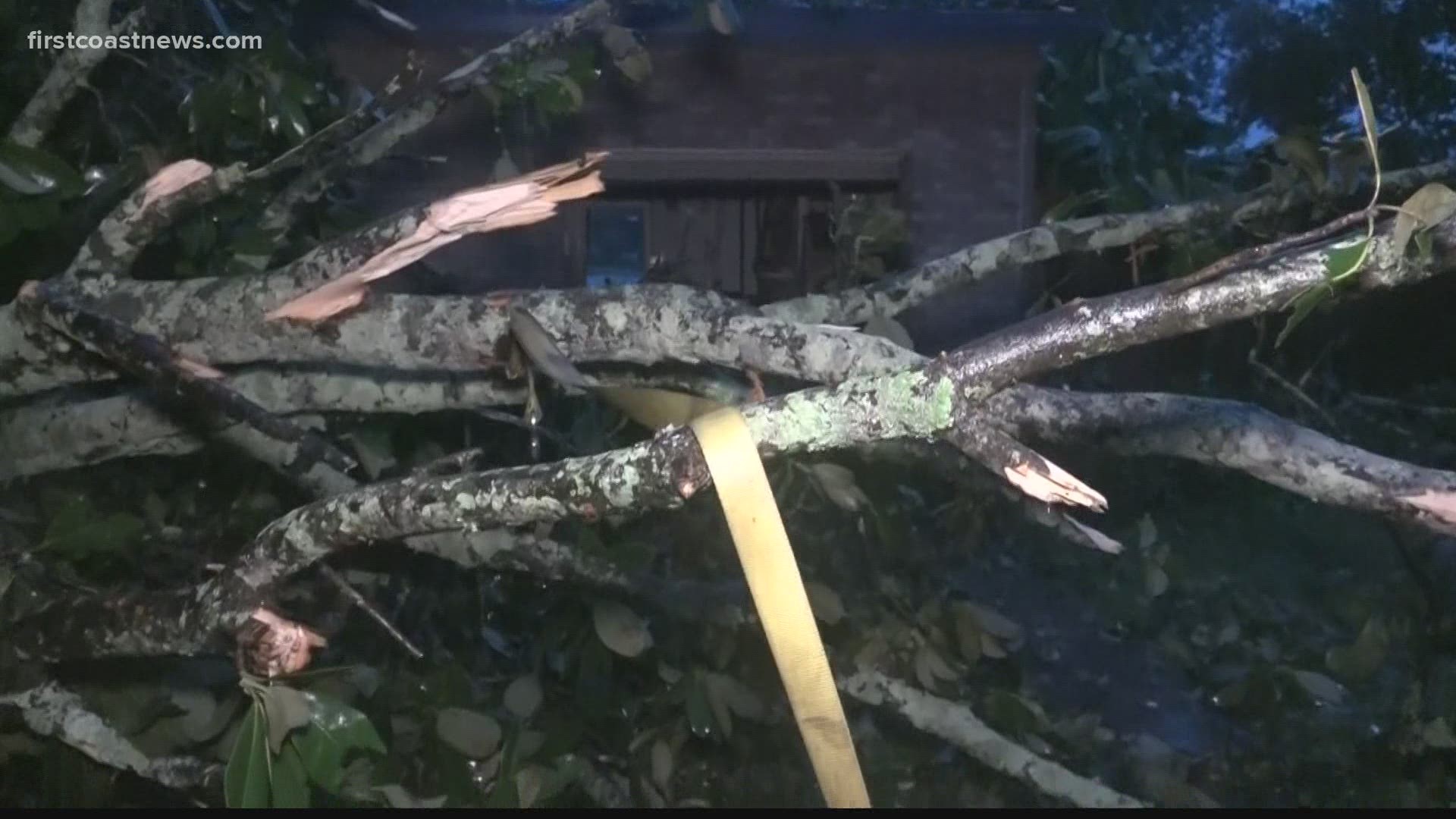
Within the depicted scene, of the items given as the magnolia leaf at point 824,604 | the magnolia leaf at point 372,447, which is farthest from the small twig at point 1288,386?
the magnolia leaf at point 372,447

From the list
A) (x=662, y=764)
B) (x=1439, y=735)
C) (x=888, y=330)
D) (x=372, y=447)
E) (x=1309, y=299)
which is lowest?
(x=662, y=764)

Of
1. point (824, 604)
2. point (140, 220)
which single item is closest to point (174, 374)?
point (140, 220)

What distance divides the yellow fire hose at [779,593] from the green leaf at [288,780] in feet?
1.21

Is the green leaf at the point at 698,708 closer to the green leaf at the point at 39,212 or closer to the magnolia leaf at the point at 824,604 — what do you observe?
the magnolia leaf at the point at 824,604

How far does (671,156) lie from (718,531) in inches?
18.5

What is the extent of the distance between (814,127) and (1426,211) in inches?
41.6

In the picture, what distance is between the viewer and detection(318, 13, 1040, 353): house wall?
4.57 feet

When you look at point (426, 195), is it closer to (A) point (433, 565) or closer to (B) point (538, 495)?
(A) point (433, 565)

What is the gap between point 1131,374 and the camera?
143 cm

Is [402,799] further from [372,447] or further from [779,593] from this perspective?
[779,593]

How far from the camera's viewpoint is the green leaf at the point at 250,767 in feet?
2.27

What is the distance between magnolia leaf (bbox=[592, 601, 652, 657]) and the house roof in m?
0.74

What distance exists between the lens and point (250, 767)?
0.70 metres

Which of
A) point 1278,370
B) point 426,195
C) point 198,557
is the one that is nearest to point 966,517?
point 1278,370
